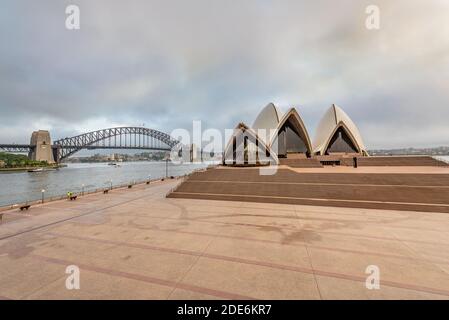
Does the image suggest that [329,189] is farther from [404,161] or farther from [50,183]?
[50,183]

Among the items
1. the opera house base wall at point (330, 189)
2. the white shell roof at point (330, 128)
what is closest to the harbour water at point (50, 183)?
the opera house base wall at point (330, 189)

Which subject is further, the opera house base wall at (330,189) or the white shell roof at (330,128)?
the white shell roof at (330,128)

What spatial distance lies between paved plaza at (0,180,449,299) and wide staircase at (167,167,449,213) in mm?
1347

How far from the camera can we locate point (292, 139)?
35.4 meters

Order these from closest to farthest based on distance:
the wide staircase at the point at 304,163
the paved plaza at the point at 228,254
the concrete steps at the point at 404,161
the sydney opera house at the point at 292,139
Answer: the paved plaza at the point at 228,254
the concrete steps at the point at 404,161
the wide staircase at the point at 304,163
the sydney opera house at the point at 292,139

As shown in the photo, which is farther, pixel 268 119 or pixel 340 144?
pixel 340 144

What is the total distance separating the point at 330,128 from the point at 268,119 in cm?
1081

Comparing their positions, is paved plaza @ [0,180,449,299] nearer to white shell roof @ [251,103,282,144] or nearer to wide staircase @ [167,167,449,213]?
wide staircase @ [167,167,449,213]

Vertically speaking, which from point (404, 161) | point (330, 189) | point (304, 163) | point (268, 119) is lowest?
point (330, 189)

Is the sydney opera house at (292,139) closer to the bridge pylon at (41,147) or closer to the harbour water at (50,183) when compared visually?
the harbour water at (50,183)

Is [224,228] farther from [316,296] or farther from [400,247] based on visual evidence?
[400,247]

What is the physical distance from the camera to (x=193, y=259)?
5961mm

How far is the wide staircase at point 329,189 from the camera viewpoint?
1188 centimetres

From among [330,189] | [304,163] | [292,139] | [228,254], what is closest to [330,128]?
[292,139]
